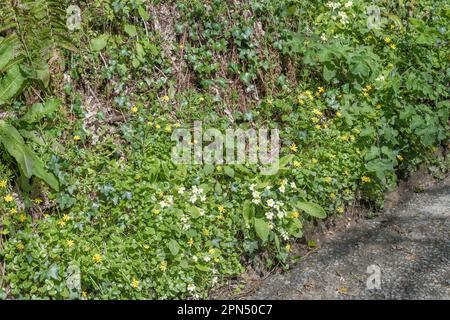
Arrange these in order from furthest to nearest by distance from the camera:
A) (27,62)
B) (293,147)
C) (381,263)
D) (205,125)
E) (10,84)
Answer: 1. (293,147)
2. (205,125)
3. (381,263)
4. (27,62)
5. (10,84)

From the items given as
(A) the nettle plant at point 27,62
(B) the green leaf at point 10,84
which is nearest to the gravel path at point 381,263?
(A) the nettle plant at point 27,62

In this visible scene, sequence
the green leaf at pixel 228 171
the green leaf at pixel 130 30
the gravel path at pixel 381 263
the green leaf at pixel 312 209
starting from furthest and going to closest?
the green leaf at pixel 130 30 → the green leaf at pixel 312 209 → the green leaf at pixel 228 171 → the gravel path at pixel 381 263

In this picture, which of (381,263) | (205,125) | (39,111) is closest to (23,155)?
(39,111)

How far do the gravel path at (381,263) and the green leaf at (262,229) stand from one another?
353 millimetres

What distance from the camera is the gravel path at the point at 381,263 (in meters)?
4.52

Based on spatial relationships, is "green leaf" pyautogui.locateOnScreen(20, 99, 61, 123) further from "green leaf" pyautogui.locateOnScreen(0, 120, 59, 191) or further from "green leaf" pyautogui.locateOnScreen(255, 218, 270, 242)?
"green leaf" pyautogui.locateOnScreen(255, 218, 270, 242)

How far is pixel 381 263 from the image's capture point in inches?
190

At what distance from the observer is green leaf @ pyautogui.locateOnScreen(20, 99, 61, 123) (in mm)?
4531

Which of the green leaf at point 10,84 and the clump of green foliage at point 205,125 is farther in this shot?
the green leaf at point 10,84

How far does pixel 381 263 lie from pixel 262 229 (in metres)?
0.96

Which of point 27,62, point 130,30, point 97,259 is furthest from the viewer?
point 130,30

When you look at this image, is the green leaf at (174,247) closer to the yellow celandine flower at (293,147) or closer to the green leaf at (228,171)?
the green leaf at (228,171)

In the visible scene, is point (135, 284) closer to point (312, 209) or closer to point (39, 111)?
point (39, 111)

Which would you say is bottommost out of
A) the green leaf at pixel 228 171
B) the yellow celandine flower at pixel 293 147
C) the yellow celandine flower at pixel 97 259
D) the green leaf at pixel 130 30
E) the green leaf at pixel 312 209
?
the green leaf at pixel 312 209
